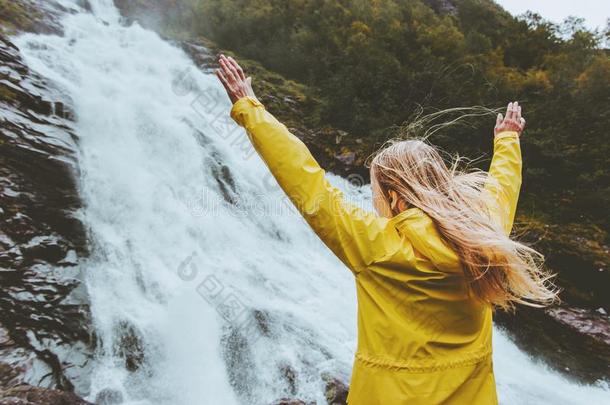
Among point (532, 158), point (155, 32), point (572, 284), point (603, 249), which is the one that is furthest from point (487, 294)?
point (155, 32)

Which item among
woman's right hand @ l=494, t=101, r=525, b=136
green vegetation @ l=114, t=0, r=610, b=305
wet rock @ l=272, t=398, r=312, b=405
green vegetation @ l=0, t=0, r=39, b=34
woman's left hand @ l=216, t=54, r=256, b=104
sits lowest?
green vegetation @ l=0, t=0, r=39, b=34

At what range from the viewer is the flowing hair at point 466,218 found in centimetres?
126

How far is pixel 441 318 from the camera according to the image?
1.28 meters

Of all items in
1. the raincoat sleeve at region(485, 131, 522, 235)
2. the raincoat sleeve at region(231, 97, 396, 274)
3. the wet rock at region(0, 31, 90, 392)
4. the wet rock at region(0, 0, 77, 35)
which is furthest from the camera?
the wet rock at region(0, 0, 77, 35)

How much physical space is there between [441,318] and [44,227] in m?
6.44

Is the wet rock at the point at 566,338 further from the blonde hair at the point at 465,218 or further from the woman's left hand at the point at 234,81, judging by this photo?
the woman's left hand at the point at 234,81

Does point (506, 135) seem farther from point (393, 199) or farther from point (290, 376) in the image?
point (290, 376)

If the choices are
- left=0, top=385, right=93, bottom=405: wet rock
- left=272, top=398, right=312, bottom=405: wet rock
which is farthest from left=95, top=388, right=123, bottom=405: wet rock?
left=272, top=398, right=312, bottom=405: wet rock

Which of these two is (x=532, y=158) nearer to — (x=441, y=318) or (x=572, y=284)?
(x=572, y=284)

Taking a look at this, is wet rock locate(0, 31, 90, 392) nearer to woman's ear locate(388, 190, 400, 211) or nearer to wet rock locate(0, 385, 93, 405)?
wet rock locate(0, 385, 93, 405)

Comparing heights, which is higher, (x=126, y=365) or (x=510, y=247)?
(x=510, y=247)

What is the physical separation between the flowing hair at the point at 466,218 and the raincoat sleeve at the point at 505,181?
0.10ft

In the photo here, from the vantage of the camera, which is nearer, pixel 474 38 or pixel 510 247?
pixel 510 247

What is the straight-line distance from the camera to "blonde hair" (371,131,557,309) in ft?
4.15
